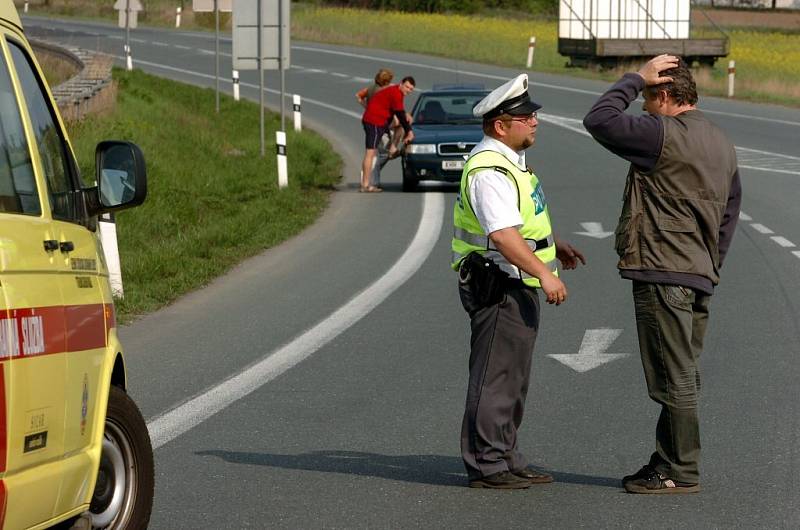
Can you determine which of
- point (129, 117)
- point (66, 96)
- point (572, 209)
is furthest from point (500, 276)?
point (129, 117)

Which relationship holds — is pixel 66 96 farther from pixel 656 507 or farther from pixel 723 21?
pixel 723 21

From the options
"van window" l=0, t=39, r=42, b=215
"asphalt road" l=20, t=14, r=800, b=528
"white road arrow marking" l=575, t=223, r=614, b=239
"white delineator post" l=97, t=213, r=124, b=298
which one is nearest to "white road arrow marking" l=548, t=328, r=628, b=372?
"asphalt road" l=20, t=14, r=800, b=528

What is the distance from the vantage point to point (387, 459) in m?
7.70

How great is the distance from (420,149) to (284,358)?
529 inches

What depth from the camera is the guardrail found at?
24.0 metres

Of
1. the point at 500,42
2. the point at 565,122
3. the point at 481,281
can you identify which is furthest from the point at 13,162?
the point at 500,42

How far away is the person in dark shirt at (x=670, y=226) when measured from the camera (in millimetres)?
6828

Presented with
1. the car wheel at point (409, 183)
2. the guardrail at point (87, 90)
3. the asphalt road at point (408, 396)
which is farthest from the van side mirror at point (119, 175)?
the car wheel at point (409, 183)

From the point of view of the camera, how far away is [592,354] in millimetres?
10531

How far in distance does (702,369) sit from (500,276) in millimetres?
3157

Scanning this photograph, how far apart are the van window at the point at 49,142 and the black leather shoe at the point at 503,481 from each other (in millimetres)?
2352

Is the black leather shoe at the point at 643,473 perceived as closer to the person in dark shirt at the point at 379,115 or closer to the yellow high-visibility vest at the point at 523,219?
the yellow high-visibility vest at the point at 523,219

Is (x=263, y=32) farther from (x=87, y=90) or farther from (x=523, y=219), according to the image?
(x=523, y=219)

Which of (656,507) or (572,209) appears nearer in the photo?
(656,507)
